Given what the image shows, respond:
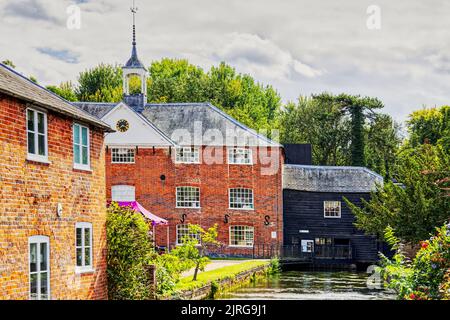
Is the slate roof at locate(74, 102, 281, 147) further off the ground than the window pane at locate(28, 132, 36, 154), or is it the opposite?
the slate roof at locate(74, 102, 281, 147)

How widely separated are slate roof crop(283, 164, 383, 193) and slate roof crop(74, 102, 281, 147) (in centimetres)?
285

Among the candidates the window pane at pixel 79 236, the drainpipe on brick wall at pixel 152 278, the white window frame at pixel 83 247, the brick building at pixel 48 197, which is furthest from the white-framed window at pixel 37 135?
the drainpipe on brick wall at pixel 152 278

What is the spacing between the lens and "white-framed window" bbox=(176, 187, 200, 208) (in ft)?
137

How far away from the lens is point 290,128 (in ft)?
197

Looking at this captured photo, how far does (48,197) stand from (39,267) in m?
1.44

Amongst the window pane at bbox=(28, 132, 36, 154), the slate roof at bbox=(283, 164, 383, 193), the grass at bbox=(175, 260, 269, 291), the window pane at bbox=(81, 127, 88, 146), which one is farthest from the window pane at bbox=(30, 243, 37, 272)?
the slate roof at bbox=(283, 164, 383, 193)

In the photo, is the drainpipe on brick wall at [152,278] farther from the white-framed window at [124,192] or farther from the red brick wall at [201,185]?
the white-framed window at [124,192]

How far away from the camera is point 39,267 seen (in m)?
14.8

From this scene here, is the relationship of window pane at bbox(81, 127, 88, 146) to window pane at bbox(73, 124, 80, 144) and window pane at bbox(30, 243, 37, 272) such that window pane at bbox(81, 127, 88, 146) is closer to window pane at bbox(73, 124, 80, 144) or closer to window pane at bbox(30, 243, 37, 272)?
window pane at bbox(73, 124, 80, 144)

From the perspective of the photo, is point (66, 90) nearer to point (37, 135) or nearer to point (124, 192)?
point (124, 192)
